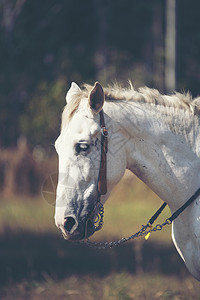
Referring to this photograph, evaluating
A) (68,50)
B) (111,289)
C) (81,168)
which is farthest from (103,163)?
(68,50)

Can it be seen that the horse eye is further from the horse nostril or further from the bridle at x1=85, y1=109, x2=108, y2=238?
the horse nostril

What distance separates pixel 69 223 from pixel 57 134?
8.86m

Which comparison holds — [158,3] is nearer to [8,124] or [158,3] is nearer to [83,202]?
[8,124]

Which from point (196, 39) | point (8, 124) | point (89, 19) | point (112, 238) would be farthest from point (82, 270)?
point (89, 19)

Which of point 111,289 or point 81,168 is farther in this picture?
point 111,289

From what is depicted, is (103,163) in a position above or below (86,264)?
above

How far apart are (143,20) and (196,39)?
5.63 meters

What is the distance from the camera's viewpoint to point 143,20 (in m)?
25.9

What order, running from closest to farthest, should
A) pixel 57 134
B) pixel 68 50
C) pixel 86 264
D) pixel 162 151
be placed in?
pixel 162 151
pixel 86 264
pixel 57 134
pixel 68 50

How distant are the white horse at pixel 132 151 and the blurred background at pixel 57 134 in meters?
0.57

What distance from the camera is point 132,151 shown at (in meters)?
3.41

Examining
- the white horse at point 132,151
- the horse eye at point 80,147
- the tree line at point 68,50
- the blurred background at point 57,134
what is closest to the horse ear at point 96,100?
the white horse at point 132,151

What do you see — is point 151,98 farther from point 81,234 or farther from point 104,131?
point 81,234

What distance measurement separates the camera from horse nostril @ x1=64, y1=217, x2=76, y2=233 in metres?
3.19
